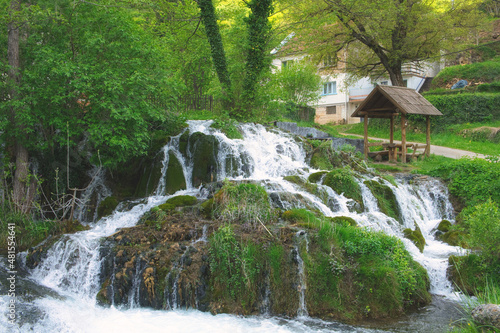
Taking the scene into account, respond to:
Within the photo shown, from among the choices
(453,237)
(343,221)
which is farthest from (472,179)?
(343,221)

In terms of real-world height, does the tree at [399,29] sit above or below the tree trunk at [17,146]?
above

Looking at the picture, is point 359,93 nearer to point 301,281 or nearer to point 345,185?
point 345,185

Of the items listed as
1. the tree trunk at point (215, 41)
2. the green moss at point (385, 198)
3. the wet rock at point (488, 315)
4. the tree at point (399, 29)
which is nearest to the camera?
the wet rock at point (488, 315)

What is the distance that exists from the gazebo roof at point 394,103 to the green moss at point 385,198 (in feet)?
18.7

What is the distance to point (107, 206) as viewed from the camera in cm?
1127

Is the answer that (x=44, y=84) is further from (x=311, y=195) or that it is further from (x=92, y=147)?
(x=311, y=195)

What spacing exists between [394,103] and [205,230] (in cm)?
1168

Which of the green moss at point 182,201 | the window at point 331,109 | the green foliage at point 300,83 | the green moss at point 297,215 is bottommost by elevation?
the green moss at point 297,215

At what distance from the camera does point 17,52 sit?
33.4 feet

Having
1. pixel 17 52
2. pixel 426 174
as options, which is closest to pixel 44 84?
pixel 17 52

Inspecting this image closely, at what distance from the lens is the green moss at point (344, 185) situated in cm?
1130

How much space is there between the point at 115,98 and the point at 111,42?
1862 millimetres

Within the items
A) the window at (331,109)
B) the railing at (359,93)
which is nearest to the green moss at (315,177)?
the railing at (359,93)

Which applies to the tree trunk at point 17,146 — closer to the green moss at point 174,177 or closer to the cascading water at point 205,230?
the cascading water at point 205,230
